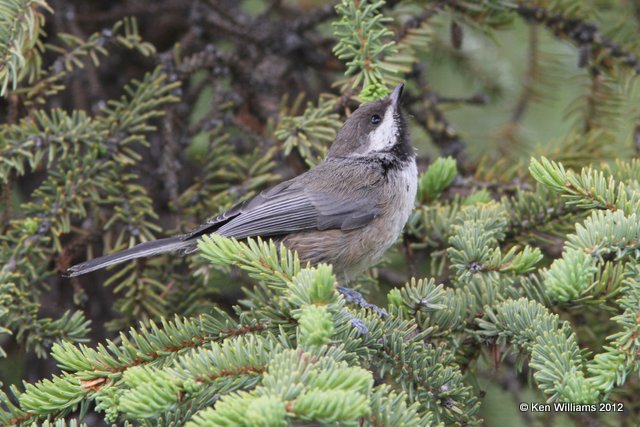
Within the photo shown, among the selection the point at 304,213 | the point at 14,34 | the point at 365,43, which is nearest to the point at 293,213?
the point at 304,213

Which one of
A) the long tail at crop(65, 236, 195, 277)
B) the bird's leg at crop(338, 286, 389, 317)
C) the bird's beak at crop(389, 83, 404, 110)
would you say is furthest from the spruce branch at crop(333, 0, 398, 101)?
the long tail at crop(65, 236, 195, 277)

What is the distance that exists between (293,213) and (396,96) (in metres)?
0.75

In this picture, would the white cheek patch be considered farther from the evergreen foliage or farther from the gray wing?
the gray wing

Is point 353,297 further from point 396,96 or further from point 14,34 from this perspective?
point 14,34

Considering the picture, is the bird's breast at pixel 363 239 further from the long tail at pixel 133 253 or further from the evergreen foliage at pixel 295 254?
the long tail at pixel 133 253

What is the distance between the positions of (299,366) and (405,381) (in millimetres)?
611

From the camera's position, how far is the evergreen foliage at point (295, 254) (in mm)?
1812

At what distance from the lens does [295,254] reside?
213cm

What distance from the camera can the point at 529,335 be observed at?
2.07 meters

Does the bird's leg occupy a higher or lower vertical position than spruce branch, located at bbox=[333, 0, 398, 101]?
lower

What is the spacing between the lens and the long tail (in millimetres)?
2623

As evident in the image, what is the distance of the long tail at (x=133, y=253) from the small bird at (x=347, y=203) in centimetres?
6

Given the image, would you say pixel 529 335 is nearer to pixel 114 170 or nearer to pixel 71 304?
pixel 114 170

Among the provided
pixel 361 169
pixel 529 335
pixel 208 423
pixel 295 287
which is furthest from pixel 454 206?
pixel 208 423
